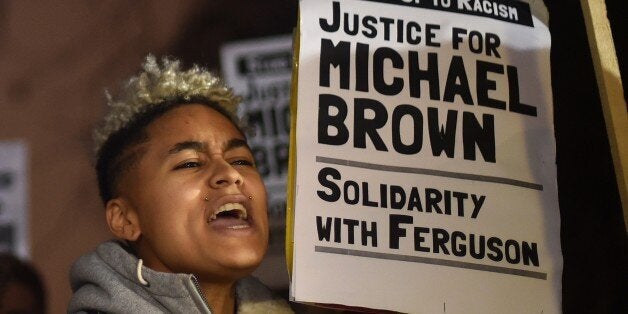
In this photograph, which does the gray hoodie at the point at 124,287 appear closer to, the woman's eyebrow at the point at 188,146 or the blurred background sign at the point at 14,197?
the woman's eyebrow at the point at 188,146

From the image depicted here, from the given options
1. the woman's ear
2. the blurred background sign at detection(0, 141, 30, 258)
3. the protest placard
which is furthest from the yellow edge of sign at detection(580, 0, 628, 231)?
the blurred background sign at detection(0, 141, 30, 258)

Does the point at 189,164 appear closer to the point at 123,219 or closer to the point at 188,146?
the point at 188,146

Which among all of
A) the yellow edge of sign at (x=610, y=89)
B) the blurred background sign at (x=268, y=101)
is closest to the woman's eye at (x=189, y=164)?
the blurred background sign at (x=268, y=101)

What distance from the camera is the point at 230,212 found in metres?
1.66

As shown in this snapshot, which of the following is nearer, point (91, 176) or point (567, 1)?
point (91, 176)

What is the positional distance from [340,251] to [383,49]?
37 centimetres

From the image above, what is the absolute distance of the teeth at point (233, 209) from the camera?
1613 millimetres

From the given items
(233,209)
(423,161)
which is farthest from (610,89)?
(233,209)

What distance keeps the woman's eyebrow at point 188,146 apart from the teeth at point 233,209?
14 centimetres

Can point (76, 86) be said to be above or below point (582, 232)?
above

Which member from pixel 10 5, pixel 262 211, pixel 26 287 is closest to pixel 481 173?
pixel 262 211

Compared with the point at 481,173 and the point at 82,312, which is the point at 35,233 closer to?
the point at 82,312

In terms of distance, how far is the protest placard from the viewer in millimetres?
1489

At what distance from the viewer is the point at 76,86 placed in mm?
2014
